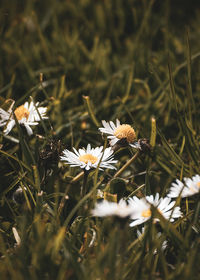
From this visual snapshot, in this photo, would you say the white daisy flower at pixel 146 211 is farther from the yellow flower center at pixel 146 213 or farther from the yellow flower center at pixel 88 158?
the yellow flower center at pixel 88 158

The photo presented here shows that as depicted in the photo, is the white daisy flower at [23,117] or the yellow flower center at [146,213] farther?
the white daisy flower at [23,117]

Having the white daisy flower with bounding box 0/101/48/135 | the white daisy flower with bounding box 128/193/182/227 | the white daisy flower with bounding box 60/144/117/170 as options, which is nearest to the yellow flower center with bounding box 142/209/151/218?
the white daisy flower with bounding box 128/193/182/227

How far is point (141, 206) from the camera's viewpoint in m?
0.69

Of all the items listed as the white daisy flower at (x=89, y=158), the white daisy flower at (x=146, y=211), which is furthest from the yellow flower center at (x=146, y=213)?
the white daisy flower at (x=89, y=158)

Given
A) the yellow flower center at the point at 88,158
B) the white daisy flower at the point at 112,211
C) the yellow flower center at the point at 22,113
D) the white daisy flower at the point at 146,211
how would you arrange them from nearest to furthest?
the white daisy flower at the point at 112,211 → the white daisy flower at the point at 146,211 → the yellow flower center at the point at 88,158 → the yellow flower center at the point at 22,113

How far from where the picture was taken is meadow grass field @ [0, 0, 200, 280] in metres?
0.60

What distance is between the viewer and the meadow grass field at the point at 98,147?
60 cm

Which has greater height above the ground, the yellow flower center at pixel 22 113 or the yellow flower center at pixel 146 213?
the yellow flower center at pixel 22 113

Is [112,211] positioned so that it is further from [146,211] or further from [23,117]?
[23,117]

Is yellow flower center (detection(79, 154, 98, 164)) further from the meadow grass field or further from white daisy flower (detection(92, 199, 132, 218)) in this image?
white daisy flower (detection(92, 199, 132, 218))

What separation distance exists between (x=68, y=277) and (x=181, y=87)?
0.99 metres

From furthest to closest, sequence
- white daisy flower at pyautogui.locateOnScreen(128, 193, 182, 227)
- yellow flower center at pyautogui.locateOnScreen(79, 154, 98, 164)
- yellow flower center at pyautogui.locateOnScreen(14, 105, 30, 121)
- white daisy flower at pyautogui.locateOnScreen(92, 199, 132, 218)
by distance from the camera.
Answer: yellow flower center at pyautogui.locateOnScreen(14, 105, 30, 121), yellow flower center at pyautogui.locateOnScreen(79, 154, 98, 164), white daisy flower at pyautogui.locateOnScreen(128, 193, 182, 227), white daisy flower at pyautogui.locateOnScreen(92, 199, 132, 218)

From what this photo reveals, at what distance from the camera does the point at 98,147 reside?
0.85 m

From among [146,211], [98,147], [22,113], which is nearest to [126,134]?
[98,147]
